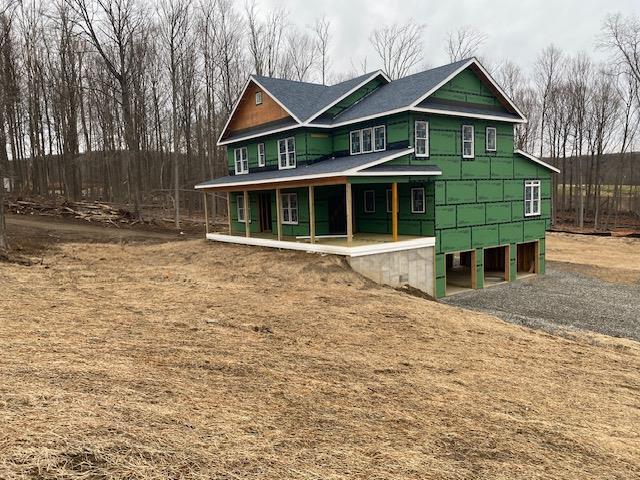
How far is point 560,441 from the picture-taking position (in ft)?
17.5

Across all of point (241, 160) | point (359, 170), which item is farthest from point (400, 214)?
point (241, 160)

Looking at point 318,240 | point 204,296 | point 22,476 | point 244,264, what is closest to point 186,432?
point 22,476

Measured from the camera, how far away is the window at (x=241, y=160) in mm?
25484

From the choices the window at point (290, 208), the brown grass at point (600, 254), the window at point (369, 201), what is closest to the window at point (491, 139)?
the window at point (369, 201)

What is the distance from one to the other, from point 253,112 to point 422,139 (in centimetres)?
998

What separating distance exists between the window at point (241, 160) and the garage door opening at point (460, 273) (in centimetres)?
1190

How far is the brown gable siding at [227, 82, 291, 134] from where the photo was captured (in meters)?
22.6

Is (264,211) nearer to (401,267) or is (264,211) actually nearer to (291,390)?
(401,267)

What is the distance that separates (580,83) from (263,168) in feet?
129

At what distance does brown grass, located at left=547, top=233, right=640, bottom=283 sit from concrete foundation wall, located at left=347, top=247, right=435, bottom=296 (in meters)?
9.88

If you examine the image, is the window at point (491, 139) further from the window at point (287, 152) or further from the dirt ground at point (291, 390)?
the dirt ground at point (291, 390)

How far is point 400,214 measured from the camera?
1961 centimetres

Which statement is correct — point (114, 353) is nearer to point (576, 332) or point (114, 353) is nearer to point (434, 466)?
point (434, 466)

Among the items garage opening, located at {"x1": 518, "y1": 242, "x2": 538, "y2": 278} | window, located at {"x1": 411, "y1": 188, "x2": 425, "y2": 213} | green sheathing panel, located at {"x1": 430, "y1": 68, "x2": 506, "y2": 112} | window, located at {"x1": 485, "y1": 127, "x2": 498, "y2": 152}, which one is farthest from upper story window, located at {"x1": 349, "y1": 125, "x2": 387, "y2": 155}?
garage opening, located at {"x1": 518, "y1": 242, "x2": 538, "y2": 278}
